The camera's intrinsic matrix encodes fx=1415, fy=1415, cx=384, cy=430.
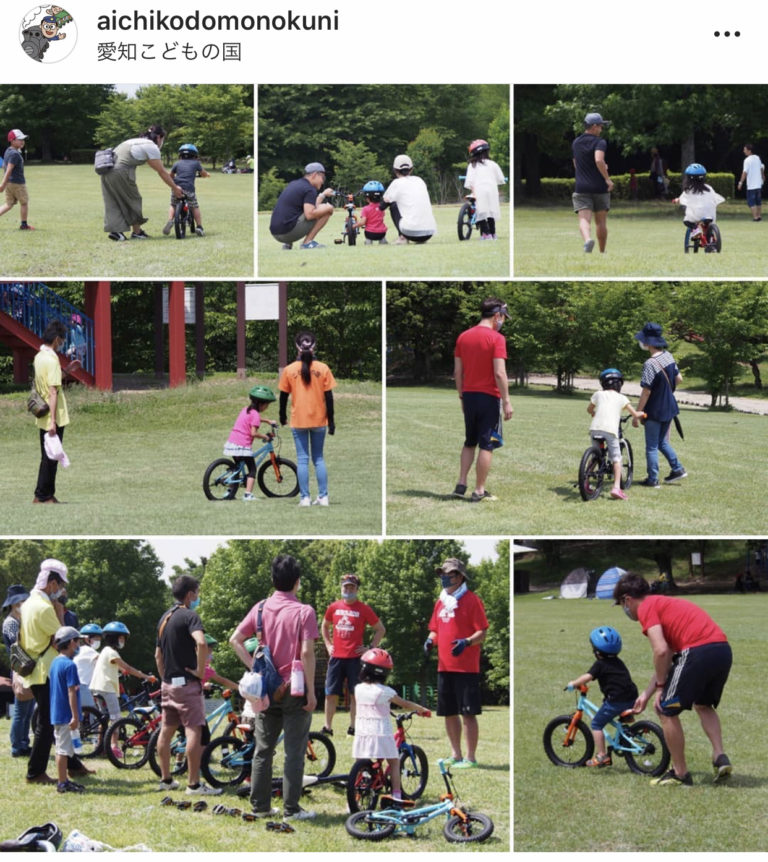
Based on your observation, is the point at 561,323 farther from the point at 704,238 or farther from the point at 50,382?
the point at 50,382

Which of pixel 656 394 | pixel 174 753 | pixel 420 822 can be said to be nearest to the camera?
pixel 420 822

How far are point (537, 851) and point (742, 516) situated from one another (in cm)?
389

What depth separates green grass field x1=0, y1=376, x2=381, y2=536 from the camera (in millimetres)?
11930

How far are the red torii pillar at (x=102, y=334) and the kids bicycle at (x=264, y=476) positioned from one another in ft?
14.6

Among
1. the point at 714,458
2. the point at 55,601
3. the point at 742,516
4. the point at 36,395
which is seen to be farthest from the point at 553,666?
the point at 36,395

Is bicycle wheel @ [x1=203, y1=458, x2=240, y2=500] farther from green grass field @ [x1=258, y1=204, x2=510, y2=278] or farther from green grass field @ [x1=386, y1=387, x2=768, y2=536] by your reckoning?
green grass field @ [x1=258, y1=204, x2=510, y2=278]

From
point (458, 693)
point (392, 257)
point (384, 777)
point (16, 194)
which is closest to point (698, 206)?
point (392, 257)

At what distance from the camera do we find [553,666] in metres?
11.2

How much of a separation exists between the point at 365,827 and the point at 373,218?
579 cm

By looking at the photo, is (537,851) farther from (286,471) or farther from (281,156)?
(281,156)

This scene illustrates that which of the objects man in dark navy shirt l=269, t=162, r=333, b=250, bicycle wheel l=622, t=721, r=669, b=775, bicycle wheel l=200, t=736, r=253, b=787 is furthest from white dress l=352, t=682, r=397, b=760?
man in dark navy shirt l=269, t=162, r=333, b=250

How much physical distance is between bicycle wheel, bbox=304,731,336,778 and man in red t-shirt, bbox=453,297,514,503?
8.77 feet

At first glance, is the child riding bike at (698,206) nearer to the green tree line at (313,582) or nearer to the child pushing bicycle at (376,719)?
the green tree line at (313,582)

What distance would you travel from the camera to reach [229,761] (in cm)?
970
